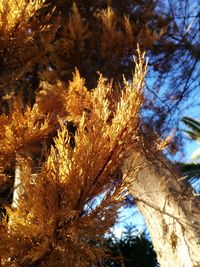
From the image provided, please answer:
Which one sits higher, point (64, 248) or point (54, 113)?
point (54, 113)

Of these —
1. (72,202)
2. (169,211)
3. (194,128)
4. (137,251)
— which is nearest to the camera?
(72,202)

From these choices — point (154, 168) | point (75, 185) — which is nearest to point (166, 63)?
point (154, 168)

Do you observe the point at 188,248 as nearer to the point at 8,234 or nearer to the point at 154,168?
the point at 154,168

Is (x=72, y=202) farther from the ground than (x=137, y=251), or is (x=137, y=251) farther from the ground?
(x=137, y=251)


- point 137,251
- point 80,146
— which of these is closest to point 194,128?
point 137,251

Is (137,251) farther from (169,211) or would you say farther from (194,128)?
(194,128)

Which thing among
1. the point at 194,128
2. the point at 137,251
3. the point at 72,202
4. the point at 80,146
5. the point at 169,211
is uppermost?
the point at 194,128

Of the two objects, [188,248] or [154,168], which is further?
[154,168]

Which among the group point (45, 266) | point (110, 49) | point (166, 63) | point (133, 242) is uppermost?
point (166, 63)

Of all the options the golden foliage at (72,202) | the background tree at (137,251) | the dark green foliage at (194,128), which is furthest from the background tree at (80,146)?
the dark green foliage at (194,128)
